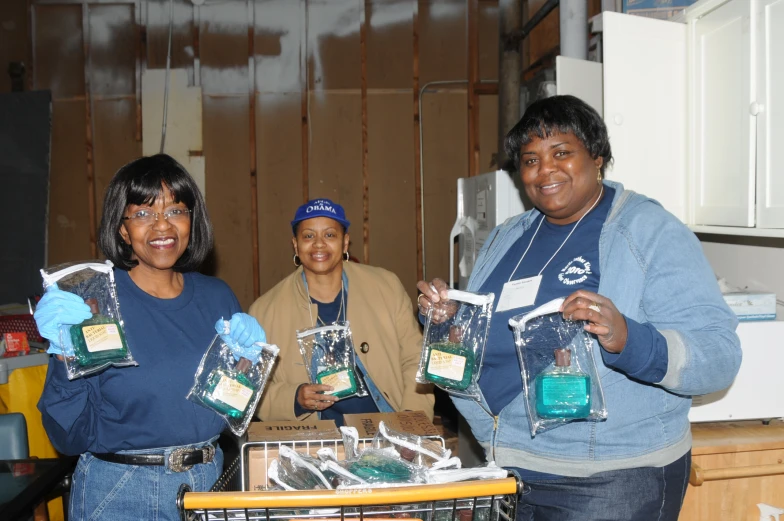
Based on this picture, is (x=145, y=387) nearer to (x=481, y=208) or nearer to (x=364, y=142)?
(x=481, y=208)

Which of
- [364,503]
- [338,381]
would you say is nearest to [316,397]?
[338,381]

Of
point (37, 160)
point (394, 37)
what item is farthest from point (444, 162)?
point (37, 160)

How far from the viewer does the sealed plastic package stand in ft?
5.07

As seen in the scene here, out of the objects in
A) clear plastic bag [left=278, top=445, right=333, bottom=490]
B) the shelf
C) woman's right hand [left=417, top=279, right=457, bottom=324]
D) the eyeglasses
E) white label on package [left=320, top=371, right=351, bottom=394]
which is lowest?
white label on package [left=320, top=371, right=351, bottom=394]

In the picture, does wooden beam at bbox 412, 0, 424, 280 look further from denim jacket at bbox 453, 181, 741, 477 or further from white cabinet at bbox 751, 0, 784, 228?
denim jacket at bbox 453, 181, 741, 477

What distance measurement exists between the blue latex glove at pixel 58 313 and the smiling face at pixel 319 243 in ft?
3.78

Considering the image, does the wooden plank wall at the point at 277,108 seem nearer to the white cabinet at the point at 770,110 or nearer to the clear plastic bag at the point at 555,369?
the white cabinet at the point at 770,110

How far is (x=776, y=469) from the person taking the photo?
2018mm

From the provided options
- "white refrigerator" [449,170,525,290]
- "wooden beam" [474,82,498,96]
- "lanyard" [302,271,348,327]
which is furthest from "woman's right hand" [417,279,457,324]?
"wooden beam" [474,82,498,96]

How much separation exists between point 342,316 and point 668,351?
1.47 m

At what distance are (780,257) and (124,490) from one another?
2323mm

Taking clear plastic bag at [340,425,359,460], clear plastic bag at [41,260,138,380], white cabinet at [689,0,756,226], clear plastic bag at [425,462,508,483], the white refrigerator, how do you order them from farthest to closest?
the white refrigerator < white cabinet at [689,0,756,226] < clear plastic bag at [41,260,138,380] < clear plastic bag at [340,425,359,460] < clear plastic bag at [425,462,508,483]

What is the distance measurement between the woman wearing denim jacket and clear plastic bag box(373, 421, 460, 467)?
9.5 inches

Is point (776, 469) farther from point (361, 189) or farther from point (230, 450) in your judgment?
point (361, 189)
